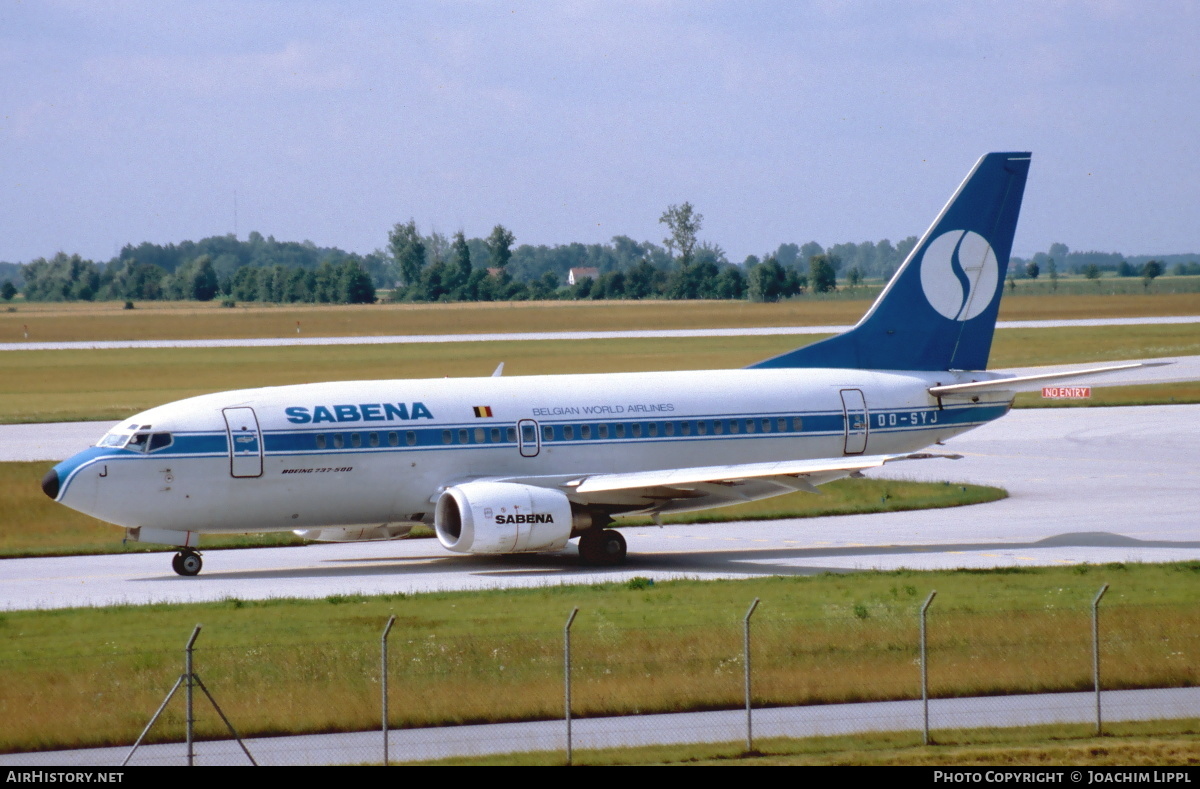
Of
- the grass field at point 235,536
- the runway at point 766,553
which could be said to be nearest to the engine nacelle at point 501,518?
the runway at point 766,553

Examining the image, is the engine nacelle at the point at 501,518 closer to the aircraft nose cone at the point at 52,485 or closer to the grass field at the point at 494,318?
the aircraft nose cone at the point at 52,485

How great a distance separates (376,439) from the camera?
3316 cm

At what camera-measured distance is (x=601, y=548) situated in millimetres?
34250

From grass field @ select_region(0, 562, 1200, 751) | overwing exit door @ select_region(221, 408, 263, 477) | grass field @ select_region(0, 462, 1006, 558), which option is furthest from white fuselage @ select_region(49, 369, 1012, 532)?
grass field @ select_region(0, 562, 1200, 751)

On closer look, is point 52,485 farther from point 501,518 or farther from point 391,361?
point 391,361

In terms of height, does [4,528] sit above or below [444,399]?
below

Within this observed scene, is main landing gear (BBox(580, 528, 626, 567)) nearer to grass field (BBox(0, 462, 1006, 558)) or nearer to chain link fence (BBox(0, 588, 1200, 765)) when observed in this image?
grass field (BBox(0, 462, 1006, 558))

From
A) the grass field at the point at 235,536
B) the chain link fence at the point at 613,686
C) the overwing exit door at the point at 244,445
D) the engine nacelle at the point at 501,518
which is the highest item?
the overwing exit door at the point at 244,445

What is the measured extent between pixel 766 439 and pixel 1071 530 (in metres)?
7.96

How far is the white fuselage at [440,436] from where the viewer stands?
104 feet

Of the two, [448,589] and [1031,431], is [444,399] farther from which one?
[1031,431]

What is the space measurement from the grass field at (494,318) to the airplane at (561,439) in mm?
99699
